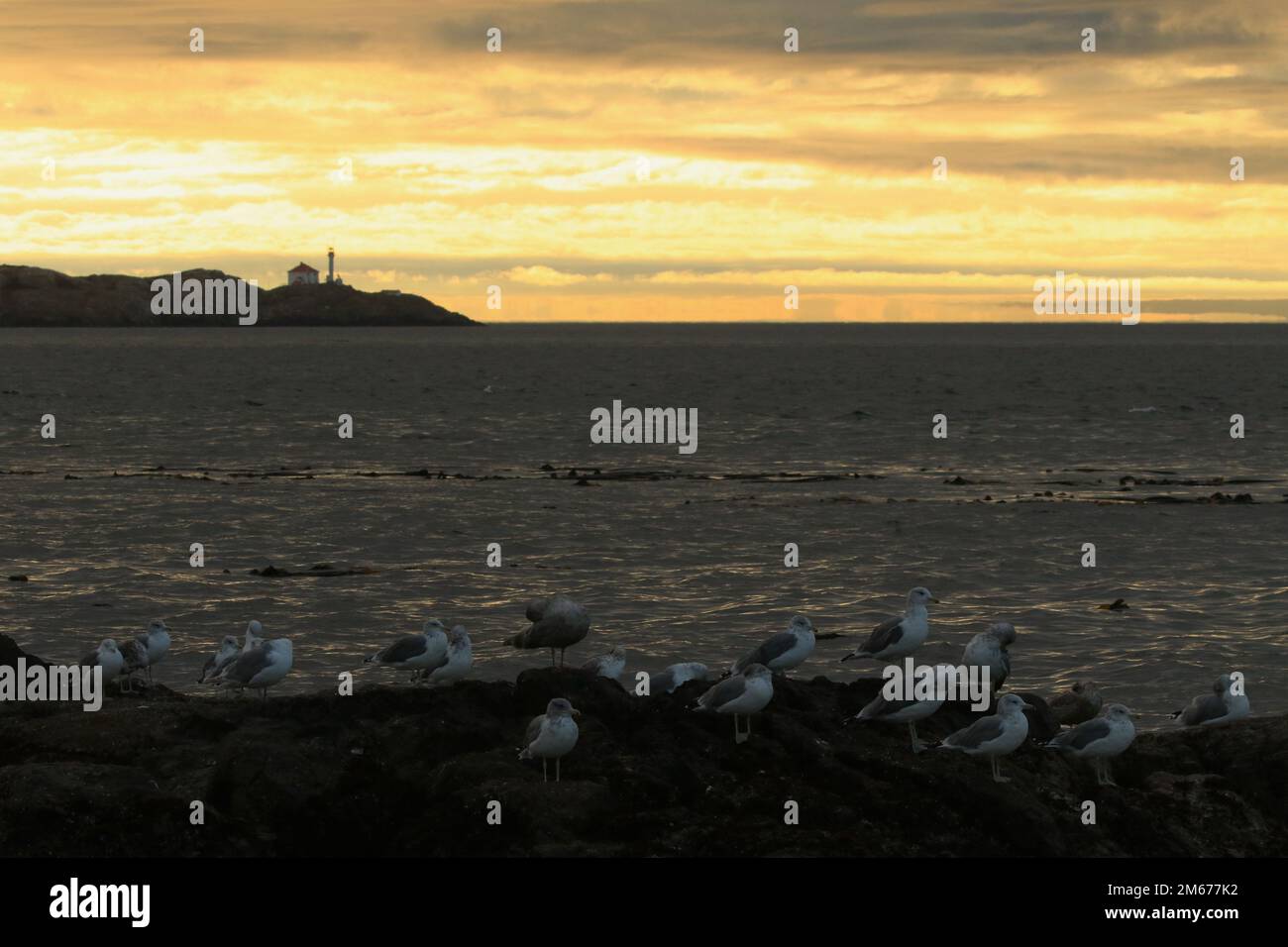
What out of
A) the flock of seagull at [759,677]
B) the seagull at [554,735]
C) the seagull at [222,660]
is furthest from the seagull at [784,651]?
the seagull at [222,660]

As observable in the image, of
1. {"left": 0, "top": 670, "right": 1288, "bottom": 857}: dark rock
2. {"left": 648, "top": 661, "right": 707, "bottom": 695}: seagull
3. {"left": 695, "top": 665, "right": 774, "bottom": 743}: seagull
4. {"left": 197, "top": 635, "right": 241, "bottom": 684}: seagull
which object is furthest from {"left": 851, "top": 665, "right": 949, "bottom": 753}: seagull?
{"left": 197, "top": 635, "right": 241, "bottom": 684}: seagull

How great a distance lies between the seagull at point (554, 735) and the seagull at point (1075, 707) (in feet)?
21.5

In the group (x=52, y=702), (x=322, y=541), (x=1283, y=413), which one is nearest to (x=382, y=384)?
(x=1283, y=413)

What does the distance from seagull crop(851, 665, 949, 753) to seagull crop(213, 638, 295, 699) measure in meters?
6.50

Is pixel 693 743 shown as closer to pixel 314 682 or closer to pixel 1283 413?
pixel 314 682

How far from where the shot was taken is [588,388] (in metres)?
113

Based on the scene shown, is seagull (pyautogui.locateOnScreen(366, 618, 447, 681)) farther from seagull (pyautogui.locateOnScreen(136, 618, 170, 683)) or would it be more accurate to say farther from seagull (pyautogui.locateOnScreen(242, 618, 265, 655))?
seagull (pyautogui.locateOnScreen(136, 618, 170, 683))

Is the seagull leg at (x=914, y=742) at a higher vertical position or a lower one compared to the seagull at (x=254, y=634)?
lower

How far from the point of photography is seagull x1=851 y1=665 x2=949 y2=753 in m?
14.7

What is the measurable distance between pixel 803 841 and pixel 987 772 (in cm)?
255

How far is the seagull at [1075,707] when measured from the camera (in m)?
17.4

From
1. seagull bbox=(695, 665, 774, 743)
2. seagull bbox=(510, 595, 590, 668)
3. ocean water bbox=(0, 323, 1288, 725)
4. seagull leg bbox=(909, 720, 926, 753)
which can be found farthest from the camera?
ocean water bbox=(0, 323, 1288, 725)
